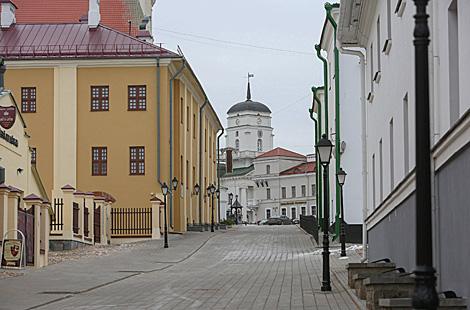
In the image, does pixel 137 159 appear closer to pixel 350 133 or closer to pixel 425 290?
pixel 350 133

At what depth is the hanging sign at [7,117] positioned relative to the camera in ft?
91.8

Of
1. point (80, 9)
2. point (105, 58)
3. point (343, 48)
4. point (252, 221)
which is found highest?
point (80, 9)

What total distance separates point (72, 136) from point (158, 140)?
4556 millimetres

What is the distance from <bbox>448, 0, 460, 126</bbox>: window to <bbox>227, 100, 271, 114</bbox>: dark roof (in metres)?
127

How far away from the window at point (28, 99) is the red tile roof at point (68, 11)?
13.2 m

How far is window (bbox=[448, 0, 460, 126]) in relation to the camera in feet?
32.7

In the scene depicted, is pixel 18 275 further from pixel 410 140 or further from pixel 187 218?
pixel 187 218

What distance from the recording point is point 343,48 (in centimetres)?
2400

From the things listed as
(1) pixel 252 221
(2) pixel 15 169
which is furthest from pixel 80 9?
(1) pixel 252 221

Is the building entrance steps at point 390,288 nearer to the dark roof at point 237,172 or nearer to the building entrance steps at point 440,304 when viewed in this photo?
the building entrance steps at point 440,304

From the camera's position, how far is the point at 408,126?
45.1ft

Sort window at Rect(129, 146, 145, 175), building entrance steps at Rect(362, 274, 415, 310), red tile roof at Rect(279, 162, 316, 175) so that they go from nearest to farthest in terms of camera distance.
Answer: building entrance steps at Rect(362, 274, 415, 310) < window at Rect(129, 146, 145, 175) < red tile roof at Rect(279, 162, 316, 175)

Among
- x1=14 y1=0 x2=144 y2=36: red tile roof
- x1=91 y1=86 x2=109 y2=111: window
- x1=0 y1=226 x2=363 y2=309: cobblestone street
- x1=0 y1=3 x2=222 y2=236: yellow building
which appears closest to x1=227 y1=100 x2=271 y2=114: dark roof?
x1=14 y1=0 x2=144 y2=36: red tile roof

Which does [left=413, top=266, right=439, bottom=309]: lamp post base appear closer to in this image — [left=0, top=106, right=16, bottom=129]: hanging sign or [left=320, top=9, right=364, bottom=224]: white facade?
[left=0, top=106, right=16, bottom=129]: hanging sign
